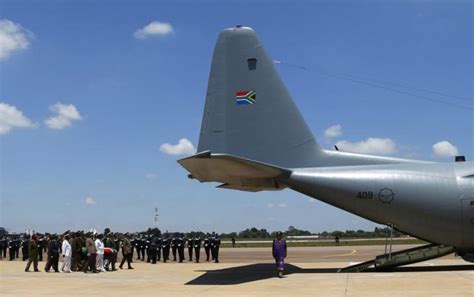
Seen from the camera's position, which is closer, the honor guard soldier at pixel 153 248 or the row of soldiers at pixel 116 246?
the row of soldiers at pixel 116 246

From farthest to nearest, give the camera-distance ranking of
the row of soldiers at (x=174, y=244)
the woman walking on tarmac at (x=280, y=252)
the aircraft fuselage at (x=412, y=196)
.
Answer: the row of soldiers at (x=174, y=244) → the aircraft fuselage at (x=412, y=196) → the woman walking on tarmac at (x=280, y=252)

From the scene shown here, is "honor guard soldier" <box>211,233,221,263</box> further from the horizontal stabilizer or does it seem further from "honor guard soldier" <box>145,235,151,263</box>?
the horizontal stabilizer

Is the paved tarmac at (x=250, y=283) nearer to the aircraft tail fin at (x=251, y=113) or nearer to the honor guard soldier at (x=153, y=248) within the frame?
the aircraft tail fin at (x=251, y=113)

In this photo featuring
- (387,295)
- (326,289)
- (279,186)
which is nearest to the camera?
(387,295)

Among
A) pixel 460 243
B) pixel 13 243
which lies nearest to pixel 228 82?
pixel 460 243

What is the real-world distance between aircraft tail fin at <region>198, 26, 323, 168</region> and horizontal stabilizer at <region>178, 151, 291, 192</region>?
889mm

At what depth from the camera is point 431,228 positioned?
18000 mm

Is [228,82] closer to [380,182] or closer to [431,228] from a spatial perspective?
[380,182]

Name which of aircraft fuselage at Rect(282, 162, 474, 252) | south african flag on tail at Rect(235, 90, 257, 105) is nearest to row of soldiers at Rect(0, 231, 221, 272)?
south african flag on tail at Rect(235, 90, 257, 105)

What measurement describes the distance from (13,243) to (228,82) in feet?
70.4

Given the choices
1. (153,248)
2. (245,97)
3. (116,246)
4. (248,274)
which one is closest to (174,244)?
(153,248)

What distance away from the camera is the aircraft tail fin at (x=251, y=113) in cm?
1958

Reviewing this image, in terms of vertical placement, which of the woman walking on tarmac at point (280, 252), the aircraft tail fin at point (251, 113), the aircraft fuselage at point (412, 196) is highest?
the aircraft tail fin at point (251, 113)

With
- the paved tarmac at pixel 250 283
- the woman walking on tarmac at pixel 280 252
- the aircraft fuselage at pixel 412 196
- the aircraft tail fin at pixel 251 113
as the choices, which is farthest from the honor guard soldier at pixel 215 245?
the aircraft fuselage at pixel 412 196
